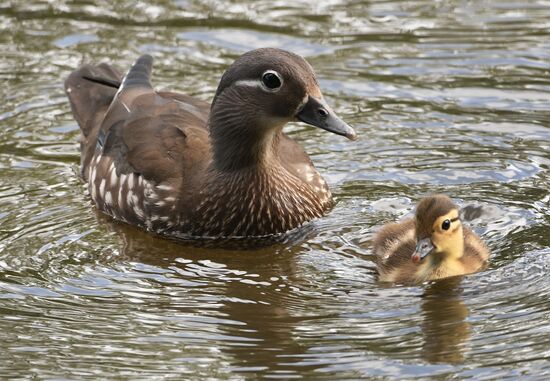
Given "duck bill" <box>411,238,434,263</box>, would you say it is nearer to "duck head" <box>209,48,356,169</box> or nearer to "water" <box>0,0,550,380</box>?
"water" <box>0,0,550,380</box>

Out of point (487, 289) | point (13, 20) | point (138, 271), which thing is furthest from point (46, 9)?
point (487, 289)

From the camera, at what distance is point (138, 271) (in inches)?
344

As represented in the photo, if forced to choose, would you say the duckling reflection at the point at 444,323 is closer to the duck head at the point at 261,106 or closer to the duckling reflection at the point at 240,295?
the duckling reflection at the point at 240,295

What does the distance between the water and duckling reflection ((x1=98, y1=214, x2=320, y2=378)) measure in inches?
0.8

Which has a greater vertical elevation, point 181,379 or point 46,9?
point 46,9

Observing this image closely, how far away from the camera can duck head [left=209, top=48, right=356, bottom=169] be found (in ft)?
29.2

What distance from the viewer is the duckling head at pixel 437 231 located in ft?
26.4

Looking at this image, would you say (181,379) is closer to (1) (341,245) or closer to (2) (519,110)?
(1) (341,245)

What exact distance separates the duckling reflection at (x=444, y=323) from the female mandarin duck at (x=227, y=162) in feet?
4.76

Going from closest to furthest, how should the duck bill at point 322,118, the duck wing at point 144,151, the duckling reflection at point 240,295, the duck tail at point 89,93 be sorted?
1. the duckling reflection at point 240,295
2. the duck bill at point 322,118
3. the duck wing at point 144,151
4. the duck tail at point 89,93

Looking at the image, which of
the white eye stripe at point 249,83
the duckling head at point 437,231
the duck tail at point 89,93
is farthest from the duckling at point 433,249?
the duck tail at point 89,93

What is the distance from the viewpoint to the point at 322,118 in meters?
8.84

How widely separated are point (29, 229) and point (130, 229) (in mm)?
735

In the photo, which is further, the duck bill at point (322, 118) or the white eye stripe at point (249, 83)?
the white eye stripe at point (249, 83)
